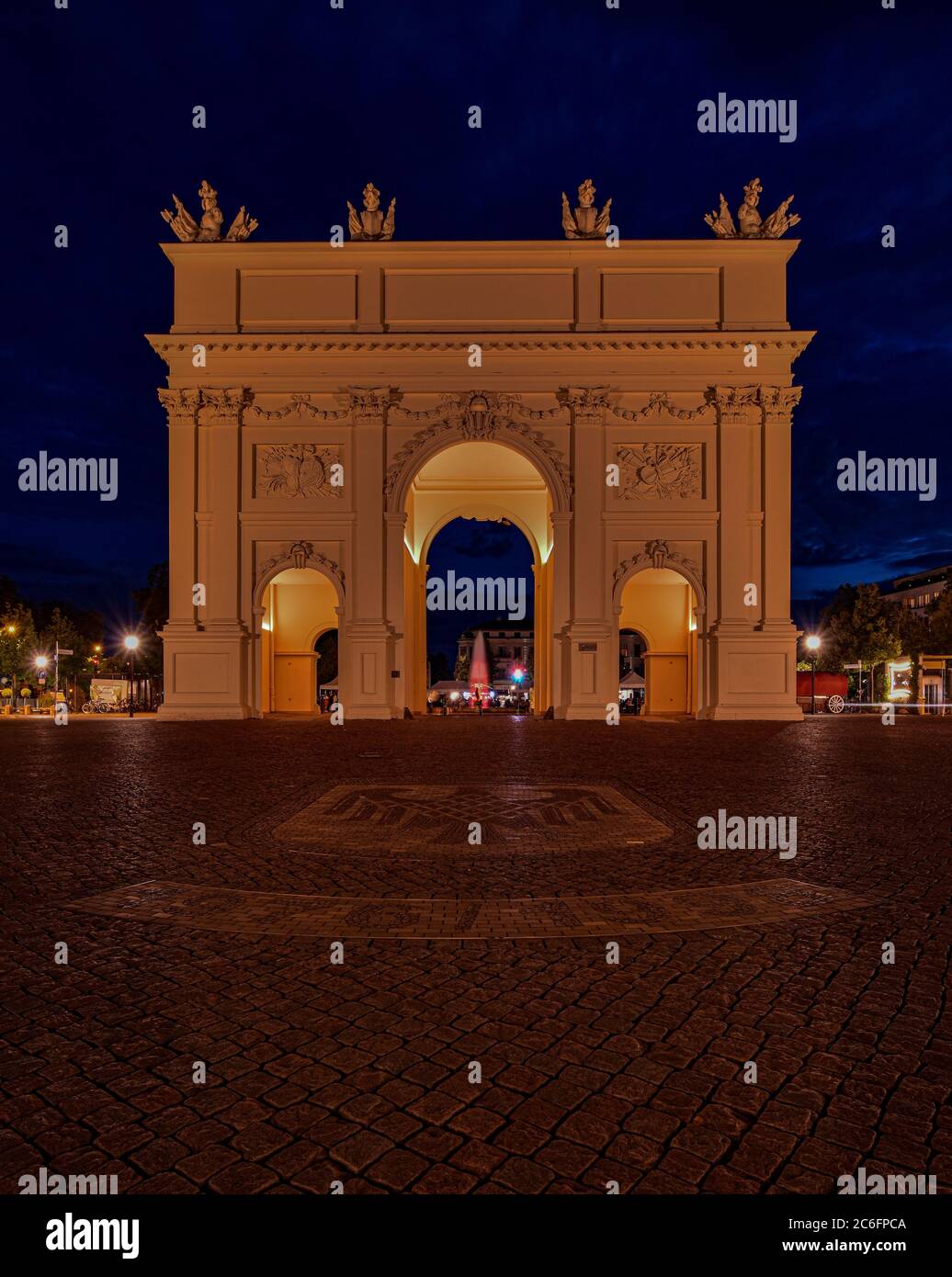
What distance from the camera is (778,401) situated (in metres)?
27.6

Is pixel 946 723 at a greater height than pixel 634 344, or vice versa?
pixel 634 344

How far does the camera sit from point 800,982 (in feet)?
13.2

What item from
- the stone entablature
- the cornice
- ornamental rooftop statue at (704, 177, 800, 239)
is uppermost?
ornamental rooftop statue at (704, 177, 800, 239)

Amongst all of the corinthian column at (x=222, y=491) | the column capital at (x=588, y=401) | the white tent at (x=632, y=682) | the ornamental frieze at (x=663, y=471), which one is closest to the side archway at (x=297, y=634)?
the corinthian column at (x=222, y=491)

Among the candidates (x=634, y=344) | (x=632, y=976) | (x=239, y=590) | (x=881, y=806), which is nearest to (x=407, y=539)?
(x=239, y=590)

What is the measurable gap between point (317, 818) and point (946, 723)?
23.4 metres

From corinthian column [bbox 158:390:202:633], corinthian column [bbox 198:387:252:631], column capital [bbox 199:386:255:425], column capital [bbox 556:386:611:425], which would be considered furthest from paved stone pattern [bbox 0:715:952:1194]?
column capital [bbox 199:386:255:425]

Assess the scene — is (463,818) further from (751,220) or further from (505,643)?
(505,643)

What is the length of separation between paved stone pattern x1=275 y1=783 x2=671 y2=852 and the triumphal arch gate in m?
17.2

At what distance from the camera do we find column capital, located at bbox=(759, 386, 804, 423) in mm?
27500

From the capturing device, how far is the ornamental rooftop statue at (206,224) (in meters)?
28.5

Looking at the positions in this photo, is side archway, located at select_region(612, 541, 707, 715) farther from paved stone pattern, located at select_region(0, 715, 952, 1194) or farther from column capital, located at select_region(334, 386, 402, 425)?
paved stone pattern, located at select_region(0, 715, 952, 1194)

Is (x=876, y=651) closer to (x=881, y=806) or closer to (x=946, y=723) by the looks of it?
(x=946, y=723)

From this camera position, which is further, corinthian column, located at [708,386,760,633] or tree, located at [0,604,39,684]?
tree, located at [0,604,39,684]
